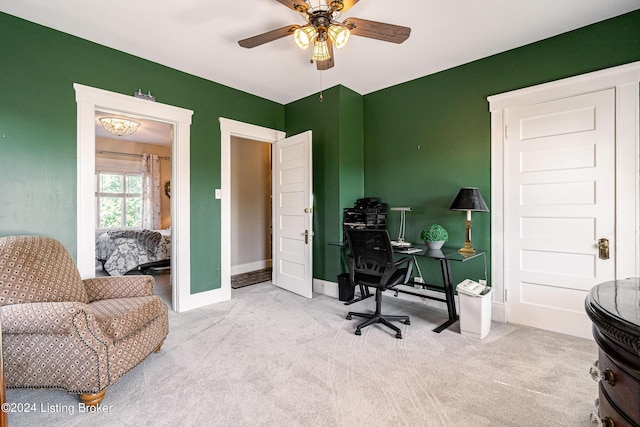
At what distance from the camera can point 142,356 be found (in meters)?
1.97

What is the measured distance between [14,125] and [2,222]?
774 mm

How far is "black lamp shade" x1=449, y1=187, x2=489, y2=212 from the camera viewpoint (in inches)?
109

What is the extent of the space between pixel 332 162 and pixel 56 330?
3013 millimetres

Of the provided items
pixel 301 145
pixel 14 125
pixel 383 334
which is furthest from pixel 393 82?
pixel 14 125

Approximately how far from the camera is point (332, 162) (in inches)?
150

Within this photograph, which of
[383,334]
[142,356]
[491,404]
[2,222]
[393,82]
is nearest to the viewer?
[491,404]

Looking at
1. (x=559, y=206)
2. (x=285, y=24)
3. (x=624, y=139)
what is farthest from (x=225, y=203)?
(x=624, y=139)

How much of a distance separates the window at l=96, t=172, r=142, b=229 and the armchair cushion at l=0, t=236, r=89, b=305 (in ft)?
15.4

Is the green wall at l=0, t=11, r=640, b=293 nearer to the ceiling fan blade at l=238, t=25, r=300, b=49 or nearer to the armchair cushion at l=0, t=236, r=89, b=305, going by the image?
the armchair cushion at l=0, t=236, r=89, b=305

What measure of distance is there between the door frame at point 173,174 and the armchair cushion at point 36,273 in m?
0.57

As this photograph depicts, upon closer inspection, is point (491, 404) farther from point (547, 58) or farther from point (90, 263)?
point (90, 263)

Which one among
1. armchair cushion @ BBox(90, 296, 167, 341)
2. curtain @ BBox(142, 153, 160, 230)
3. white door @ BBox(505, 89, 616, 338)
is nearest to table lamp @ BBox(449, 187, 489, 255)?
white door @ BBox(505, 89, 616, 338)

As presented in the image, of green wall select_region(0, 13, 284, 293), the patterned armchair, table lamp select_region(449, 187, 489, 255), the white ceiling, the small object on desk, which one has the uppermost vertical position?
the white ceiling

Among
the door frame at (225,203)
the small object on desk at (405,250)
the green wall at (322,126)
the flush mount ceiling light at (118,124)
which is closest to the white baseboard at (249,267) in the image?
the door frame at (225,203)
